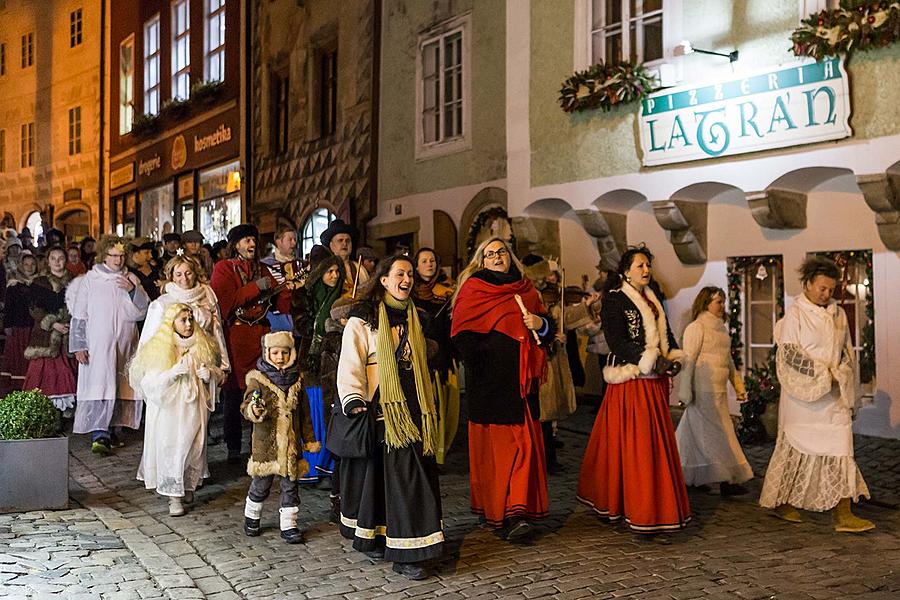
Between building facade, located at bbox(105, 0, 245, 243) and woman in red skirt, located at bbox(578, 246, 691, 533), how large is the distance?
1684cm

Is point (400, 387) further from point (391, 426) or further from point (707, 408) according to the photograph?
point (707, 408)

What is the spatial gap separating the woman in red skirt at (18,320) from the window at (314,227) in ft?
25.8

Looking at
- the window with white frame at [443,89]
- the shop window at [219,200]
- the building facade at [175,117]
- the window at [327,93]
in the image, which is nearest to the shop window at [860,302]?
the window with white frame at [443,89]

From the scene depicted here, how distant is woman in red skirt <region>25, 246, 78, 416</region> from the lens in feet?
39.3

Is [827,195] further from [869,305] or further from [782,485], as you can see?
[782,485]

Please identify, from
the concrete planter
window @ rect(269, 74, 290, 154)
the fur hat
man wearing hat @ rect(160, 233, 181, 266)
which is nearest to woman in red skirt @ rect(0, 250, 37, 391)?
man wearing hat @ rect(160, 233, 181, 266)

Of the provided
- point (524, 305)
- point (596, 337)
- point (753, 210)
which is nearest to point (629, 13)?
point (753, 210)

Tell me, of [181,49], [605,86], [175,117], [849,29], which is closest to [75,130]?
[181,49]

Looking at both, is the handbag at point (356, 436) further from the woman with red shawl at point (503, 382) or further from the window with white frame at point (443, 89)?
the window with white frame at point (443, 89)

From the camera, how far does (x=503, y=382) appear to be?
7223 mm

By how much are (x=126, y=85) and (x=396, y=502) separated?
85.7 feet

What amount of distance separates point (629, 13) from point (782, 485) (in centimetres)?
700

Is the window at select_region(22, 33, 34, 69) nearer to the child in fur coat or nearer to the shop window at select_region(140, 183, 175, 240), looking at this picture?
the shop window at select_region(140, 183, 175, 240)

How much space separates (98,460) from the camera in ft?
A: 33.2
